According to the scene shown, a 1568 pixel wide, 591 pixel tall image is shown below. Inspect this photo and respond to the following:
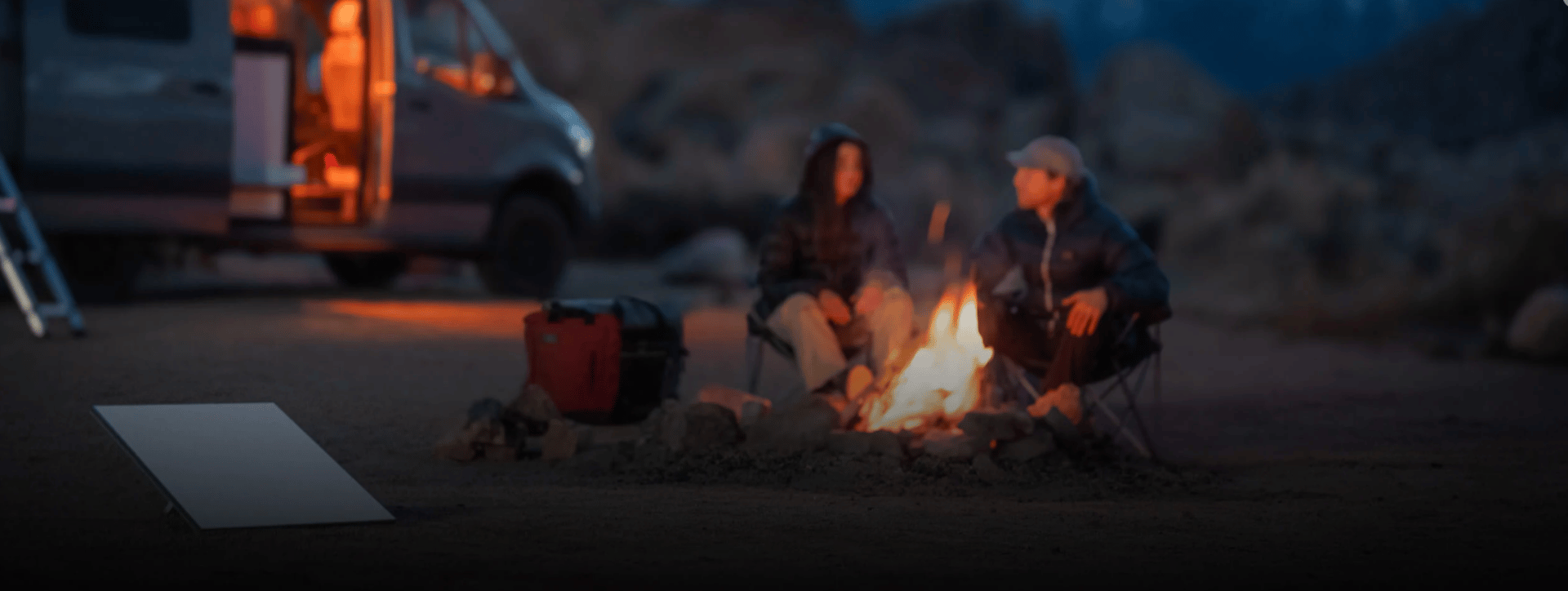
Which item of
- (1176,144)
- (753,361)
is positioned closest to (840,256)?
(753,361)

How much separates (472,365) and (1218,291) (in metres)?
9.93

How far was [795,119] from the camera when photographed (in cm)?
3653

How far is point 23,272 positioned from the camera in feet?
25.7

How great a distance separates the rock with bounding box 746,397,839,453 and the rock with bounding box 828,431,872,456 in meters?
0.03

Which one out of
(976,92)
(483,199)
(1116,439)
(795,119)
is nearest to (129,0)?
(483,199)

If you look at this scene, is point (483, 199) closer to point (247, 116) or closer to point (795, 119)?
point (247, 116)

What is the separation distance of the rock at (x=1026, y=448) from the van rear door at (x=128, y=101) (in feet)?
18.3

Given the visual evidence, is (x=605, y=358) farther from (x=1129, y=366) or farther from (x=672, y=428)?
(x=1129, y=366)

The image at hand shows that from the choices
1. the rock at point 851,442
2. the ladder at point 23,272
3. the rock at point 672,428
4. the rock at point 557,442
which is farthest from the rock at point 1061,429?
the ladder at point 23,272

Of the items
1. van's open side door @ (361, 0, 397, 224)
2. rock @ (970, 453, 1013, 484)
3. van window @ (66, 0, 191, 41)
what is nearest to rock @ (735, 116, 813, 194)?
van's open side door @ (361, 0, 397, 224)

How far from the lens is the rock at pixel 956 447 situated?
536cm

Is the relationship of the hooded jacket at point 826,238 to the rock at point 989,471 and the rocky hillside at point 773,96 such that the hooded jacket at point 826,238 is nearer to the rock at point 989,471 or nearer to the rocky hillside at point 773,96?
the rock at point 989,471

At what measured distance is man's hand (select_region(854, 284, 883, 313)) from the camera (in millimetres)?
6180

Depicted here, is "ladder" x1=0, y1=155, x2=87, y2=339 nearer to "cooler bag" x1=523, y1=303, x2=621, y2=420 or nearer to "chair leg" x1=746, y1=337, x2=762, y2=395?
"cooler bag" x1=523, y1=303, x2=621, y2=420
